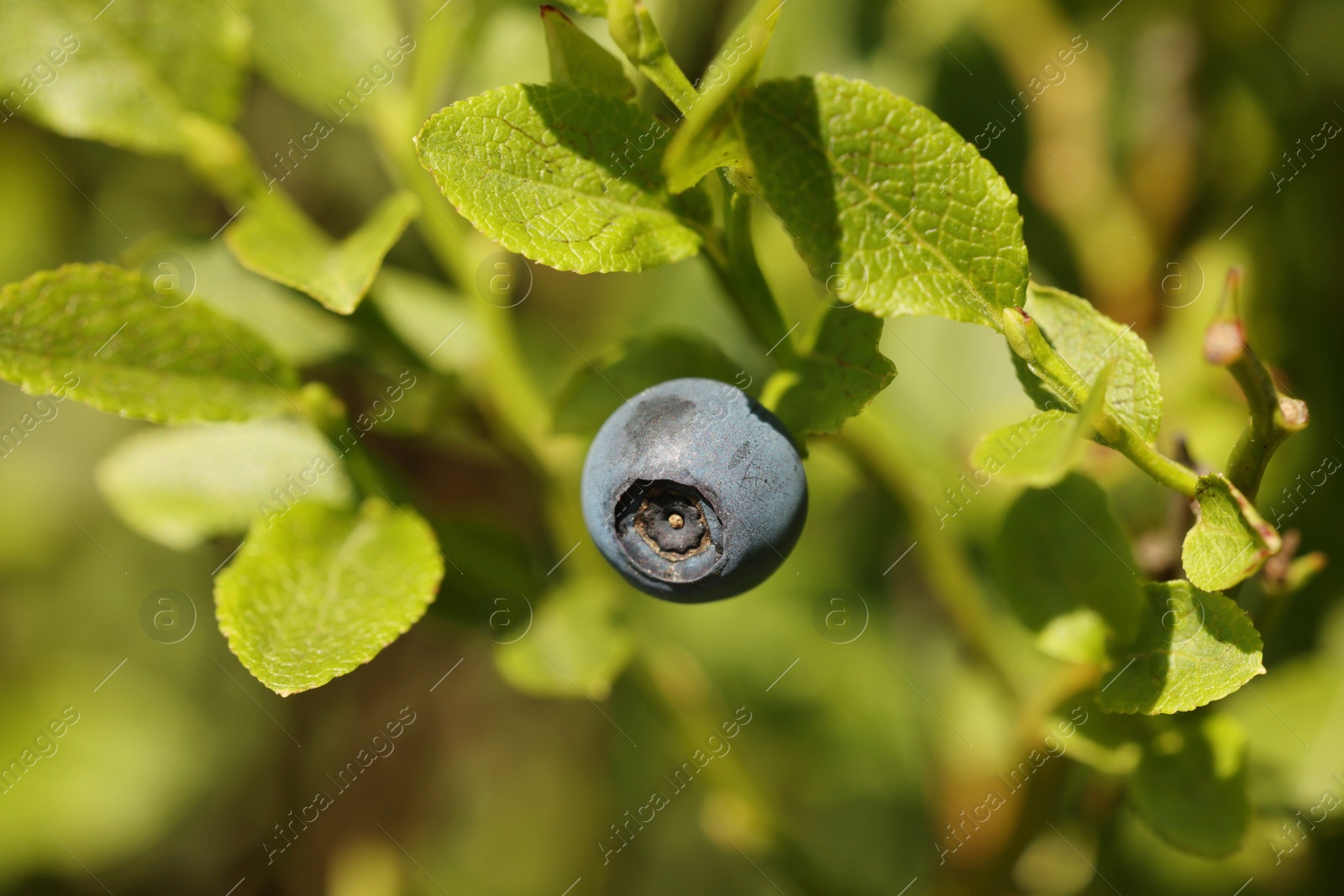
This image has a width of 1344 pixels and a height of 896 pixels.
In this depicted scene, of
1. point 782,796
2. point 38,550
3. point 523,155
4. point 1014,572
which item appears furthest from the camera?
point 38,550

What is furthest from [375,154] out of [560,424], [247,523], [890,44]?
[560,424]

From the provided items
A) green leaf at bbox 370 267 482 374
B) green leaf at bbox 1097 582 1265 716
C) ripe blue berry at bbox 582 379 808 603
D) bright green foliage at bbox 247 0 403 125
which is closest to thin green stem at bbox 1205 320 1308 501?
green leaf at bbox 1097 582 1265 716

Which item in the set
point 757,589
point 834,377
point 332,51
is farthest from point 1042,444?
point 757,589

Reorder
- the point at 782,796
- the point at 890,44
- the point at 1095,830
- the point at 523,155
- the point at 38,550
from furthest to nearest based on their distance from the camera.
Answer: the point at 38,550, the point at 782,796, the point at 890,44, the point at 1095,830, the point at 523,155

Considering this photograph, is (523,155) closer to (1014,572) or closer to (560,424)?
(560,424)

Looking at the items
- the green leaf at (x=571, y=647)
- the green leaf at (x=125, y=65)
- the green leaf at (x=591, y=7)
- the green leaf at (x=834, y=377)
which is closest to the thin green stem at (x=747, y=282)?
the green leaf at (x=834, y=377)

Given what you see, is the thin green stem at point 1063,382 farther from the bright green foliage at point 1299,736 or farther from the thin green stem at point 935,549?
the bright green foliage at point 1299,736
